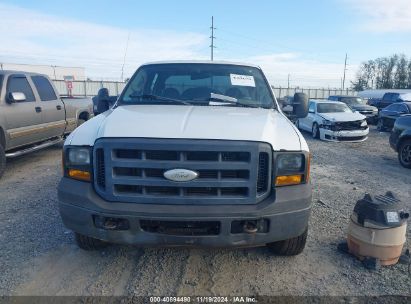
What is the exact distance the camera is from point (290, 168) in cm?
286

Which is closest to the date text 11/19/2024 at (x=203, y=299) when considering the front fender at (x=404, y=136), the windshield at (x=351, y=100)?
the front fender at (x=404, y=136)

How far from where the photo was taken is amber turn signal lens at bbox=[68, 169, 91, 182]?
2.88 metres

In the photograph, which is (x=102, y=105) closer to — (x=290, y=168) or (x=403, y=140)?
(x=290, y=168)

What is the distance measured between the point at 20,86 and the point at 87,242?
16.4 feet

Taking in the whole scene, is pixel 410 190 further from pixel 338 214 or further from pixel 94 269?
pixel 94 269

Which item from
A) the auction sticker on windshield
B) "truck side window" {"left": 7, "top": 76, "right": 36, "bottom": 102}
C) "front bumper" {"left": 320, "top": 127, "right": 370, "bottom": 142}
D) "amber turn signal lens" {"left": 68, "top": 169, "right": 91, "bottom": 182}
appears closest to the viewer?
"amber turn signal lens" {"left": 68, "top": 169, "right": 91, "bottom": 182}

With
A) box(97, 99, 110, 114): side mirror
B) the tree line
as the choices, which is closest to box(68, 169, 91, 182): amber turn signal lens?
box(97, 99, 110, 114): side mirror

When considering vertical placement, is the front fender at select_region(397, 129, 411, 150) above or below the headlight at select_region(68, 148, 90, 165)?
below

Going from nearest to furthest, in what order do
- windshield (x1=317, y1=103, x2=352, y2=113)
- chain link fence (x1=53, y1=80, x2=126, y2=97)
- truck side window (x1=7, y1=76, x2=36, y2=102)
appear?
1. truck side window (x1=7, y1=76, x2=36, y2=102)
2. windshield (x1=317, y1=103, x2=352, y2=113)
3. chain link fence (x1=53, y1=80, x2=126, y2=97)

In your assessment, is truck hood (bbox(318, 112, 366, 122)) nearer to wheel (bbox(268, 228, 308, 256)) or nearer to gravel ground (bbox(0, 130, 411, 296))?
gravel ground (bbox(0, 130, 411, 296))

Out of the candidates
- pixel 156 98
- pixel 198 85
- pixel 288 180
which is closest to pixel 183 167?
pixel 288 180

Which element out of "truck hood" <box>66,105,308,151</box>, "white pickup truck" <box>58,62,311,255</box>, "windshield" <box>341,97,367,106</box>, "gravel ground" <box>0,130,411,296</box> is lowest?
"gravel ground" <box>0,130,411,296</box>

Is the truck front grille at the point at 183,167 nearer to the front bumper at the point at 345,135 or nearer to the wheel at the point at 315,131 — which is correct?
the front bumper at the point at 345,135

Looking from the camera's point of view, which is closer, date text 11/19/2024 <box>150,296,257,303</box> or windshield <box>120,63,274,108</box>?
date text 11/19/2024 <box>150,296,257,303</box>
